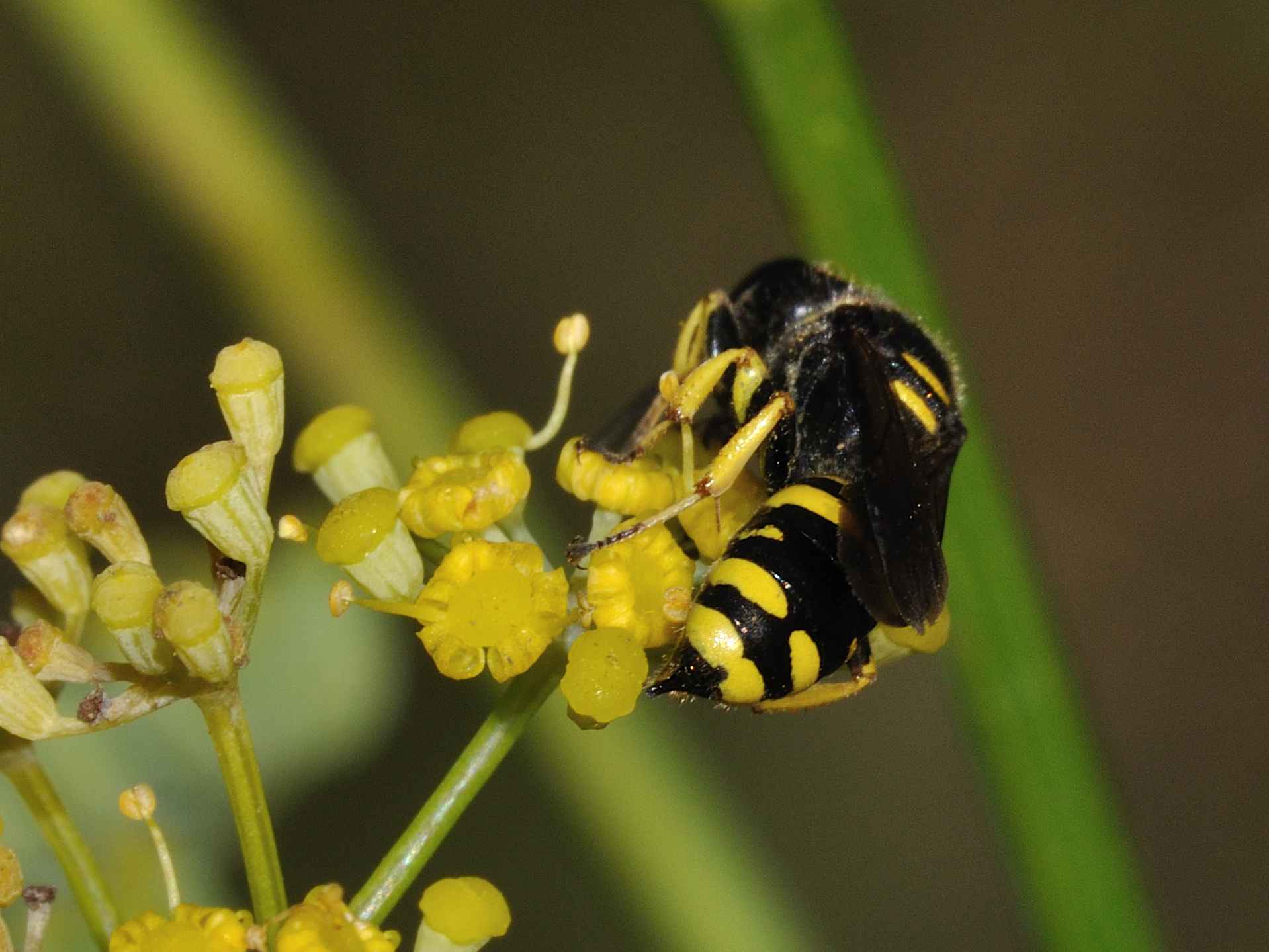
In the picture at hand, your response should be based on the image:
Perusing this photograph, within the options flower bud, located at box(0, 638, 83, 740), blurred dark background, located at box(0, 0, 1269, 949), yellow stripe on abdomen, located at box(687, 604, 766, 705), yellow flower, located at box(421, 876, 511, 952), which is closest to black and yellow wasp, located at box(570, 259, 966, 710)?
yellow stripe on abdomen, located at box(687, 604, 766, 705)

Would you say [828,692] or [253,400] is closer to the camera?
[253,400]

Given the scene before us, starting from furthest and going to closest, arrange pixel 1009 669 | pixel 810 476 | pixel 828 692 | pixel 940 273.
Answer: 1. pixel 940 273
2. pixel 1009 669
3. pixel 810 476
4. pixel 828 692

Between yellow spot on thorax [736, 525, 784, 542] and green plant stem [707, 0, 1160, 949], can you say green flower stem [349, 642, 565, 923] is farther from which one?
green plant stem [707, 0, 1160, 949]

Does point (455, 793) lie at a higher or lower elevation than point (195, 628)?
lower

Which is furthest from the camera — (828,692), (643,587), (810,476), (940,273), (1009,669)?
(940,273)

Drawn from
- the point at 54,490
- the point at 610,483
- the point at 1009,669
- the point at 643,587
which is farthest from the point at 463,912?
the point at 1009,669

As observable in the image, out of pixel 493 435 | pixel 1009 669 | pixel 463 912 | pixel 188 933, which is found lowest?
pixel 1009 669

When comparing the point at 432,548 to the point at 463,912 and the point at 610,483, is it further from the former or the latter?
the point at 463,912
